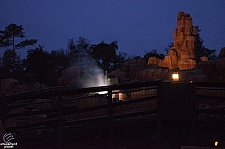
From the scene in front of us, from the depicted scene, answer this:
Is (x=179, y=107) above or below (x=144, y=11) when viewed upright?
below

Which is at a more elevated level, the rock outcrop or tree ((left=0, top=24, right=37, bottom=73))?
tree ((left=0, top=24, right=37, bottom=73))

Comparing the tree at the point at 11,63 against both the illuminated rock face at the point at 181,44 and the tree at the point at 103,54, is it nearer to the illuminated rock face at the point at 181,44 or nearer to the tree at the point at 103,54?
the tree at the point at 103,54

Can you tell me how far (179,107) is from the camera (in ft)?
17.1

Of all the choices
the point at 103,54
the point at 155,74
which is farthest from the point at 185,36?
the point at 103,54

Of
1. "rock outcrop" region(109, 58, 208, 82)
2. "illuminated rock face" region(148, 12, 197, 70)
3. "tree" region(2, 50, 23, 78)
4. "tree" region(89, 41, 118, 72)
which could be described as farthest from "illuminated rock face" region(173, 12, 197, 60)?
"tree" region(2, 50, 23, 78)

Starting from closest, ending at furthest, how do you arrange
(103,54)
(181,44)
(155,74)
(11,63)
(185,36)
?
(155,74) < (185,36) < (181,44) < (11,63) < (103,54)

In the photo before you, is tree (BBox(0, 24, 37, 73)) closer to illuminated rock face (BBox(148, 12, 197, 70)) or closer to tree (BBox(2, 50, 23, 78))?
tree (BBox(2, 50, 23, 78))

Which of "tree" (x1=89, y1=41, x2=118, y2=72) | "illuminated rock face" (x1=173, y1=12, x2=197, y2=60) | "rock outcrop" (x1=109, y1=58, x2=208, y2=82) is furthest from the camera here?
"tree" (x1=89, y1=41, x2=118, y2=72)

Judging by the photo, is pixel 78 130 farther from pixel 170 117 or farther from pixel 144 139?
pixel 170 117

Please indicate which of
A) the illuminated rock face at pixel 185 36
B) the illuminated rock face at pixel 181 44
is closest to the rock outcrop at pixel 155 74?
the illuminated rock face at pixel 181 44

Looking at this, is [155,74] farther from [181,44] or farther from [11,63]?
[11,63]

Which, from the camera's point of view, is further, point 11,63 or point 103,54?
point 103,54

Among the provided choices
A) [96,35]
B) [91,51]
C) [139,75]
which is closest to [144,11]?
[96,35]

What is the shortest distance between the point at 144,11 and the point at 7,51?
168430 millimetres
